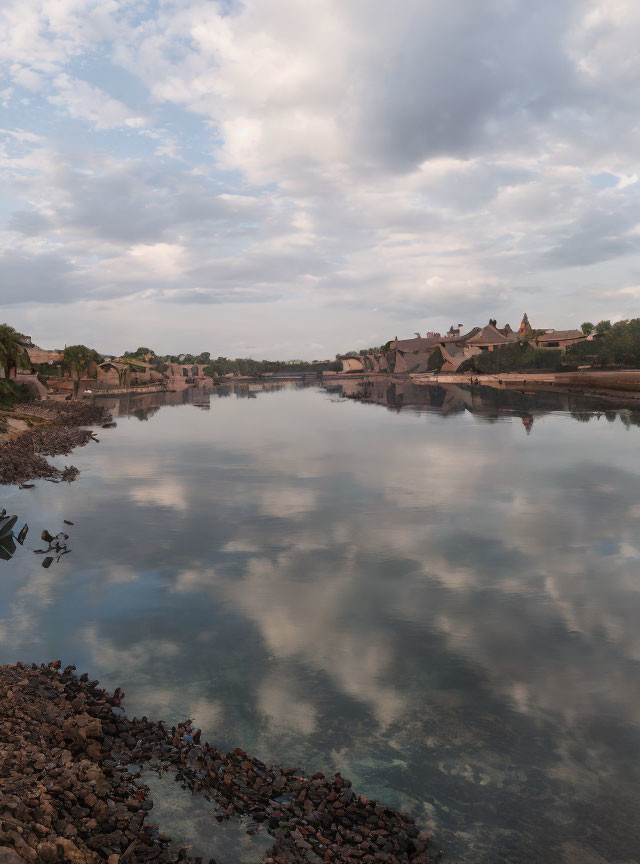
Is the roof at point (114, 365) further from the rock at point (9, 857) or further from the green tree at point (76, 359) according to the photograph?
the rock at point (9, 857)

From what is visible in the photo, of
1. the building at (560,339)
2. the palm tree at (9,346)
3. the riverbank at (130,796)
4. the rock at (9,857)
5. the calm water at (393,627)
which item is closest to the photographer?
the rock at (9,857)

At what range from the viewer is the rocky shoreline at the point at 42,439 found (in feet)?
135

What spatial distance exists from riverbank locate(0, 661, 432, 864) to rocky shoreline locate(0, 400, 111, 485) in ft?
106

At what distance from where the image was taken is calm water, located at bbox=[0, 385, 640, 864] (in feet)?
33.7

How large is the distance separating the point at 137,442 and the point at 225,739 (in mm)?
53020

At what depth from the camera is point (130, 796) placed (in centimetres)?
927

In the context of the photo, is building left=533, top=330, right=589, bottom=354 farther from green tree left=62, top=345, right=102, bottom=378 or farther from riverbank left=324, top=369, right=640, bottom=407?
green tree left=62, top=345, right=102, bottom=378

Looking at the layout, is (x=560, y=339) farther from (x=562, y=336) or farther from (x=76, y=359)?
(x=76, y=359)

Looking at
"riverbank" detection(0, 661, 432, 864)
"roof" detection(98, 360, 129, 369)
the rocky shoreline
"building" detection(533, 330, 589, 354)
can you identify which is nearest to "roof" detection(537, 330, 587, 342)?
"building" detection(533, 330, 589, 354)

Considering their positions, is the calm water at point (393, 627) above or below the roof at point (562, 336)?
below

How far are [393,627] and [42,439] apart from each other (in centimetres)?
4750

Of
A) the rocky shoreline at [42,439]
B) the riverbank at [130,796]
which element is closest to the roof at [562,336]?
the rocky shoreline at [42,439]

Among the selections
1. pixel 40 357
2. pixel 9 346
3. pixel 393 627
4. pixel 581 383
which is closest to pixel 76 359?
pixel 40 357

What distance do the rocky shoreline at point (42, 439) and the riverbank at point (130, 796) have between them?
32.2m
